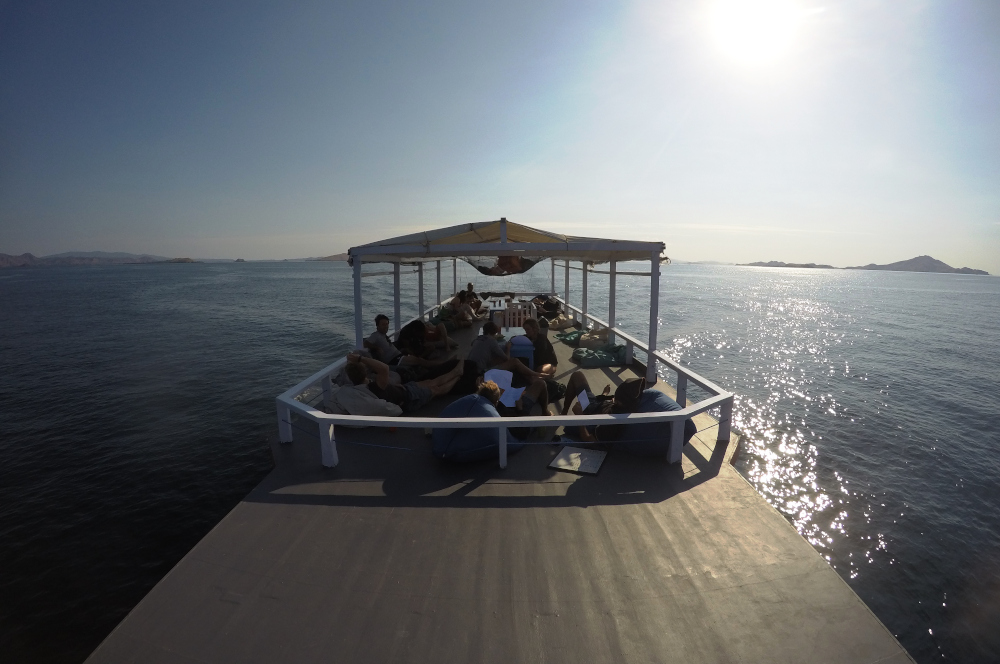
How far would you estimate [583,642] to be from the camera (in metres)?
2.61

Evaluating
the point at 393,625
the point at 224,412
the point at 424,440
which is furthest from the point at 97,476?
the point at 393,625

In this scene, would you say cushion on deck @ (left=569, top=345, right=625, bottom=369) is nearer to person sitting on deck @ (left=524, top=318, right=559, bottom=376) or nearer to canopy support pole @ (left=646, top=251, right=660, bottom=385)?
canopy support pole @ (left=646, top=251, right=660, bottom=385)

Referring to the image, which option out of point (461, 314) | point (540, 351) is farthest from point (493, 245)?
point (461, 314)

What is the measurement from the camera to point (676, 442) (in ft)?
15.8

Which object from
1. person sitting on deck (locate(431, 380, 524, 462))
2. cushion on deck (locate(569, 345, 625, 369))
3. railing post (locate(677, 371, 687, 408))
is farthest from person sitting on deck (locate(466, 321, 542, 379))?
cushion on deck (locate(569, 345, 625, 369))

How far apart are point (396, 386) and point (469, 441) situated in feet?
6.73

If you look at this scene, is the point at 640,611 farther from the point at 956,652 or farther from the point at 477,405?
the point at 956,652

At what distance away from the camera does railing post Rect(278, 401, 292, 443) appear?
17.1 ft

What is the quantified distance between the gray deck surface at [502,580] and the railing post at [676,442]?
30 centimetres

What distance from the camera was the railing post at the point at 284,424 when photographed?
205 inches

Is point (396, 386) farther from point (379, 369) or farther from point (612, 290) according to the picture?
point (612, 290)

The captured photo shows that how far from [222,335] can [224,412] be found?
16.9 metres

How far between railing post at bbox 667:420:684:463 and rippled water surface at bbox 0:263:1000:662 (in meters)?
3.02

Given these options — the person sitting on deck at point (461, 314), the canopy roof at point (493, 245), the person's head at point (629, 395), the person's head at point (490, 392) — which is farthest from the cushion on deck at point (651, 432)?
the person sitting on deck at point (461, 314)
